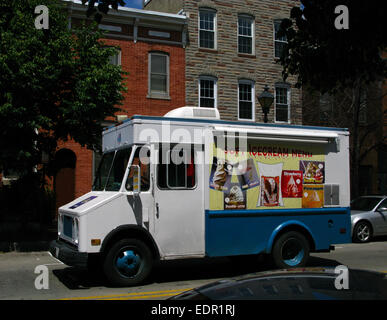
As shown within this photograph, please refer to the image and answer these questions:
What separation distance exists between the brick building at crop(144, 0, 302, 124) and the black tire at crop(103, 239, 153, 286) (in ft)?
46.4

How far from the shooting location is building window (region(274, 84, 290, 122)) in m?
23.4

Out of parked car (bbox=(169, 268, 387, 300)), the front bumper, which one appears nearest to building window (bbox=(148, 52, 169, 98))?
the front bumper

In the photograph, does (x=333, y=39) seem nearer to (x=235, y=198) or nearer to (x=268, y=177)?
(x=268, y=177)

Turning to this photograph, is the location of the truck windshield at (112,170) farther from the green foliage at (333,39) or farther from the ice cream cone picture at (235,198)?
the green foliage at (333,39)

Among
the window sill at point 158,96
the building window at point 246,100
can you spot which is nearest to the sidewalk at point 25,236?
the window sill at point 158,96

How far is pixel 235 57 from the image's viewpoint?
884 inches

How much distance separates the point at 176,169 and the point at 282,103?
16.3m

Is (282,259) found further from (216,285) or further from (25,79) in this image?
(25,79)

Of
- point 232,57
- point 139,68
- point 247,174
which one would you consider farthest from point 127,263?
point 232,57

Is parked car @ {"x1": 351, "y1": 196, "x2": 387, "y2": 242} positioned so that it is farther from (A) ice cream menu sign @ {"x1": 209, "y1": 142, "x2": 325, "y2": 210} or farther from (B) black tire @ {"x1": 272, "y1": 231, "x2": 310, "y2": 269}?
(B) black tire @ {"x1": 272, "y1": 231, "x2": 310, "y2": 269}

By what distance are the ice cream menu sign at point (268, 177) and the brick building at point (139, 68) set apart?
11.8 metres

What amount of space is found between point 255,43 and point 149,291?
1788 centimetres

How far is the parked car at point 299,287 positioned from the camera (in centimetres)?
235

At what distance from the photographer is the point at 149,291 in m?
7.52
